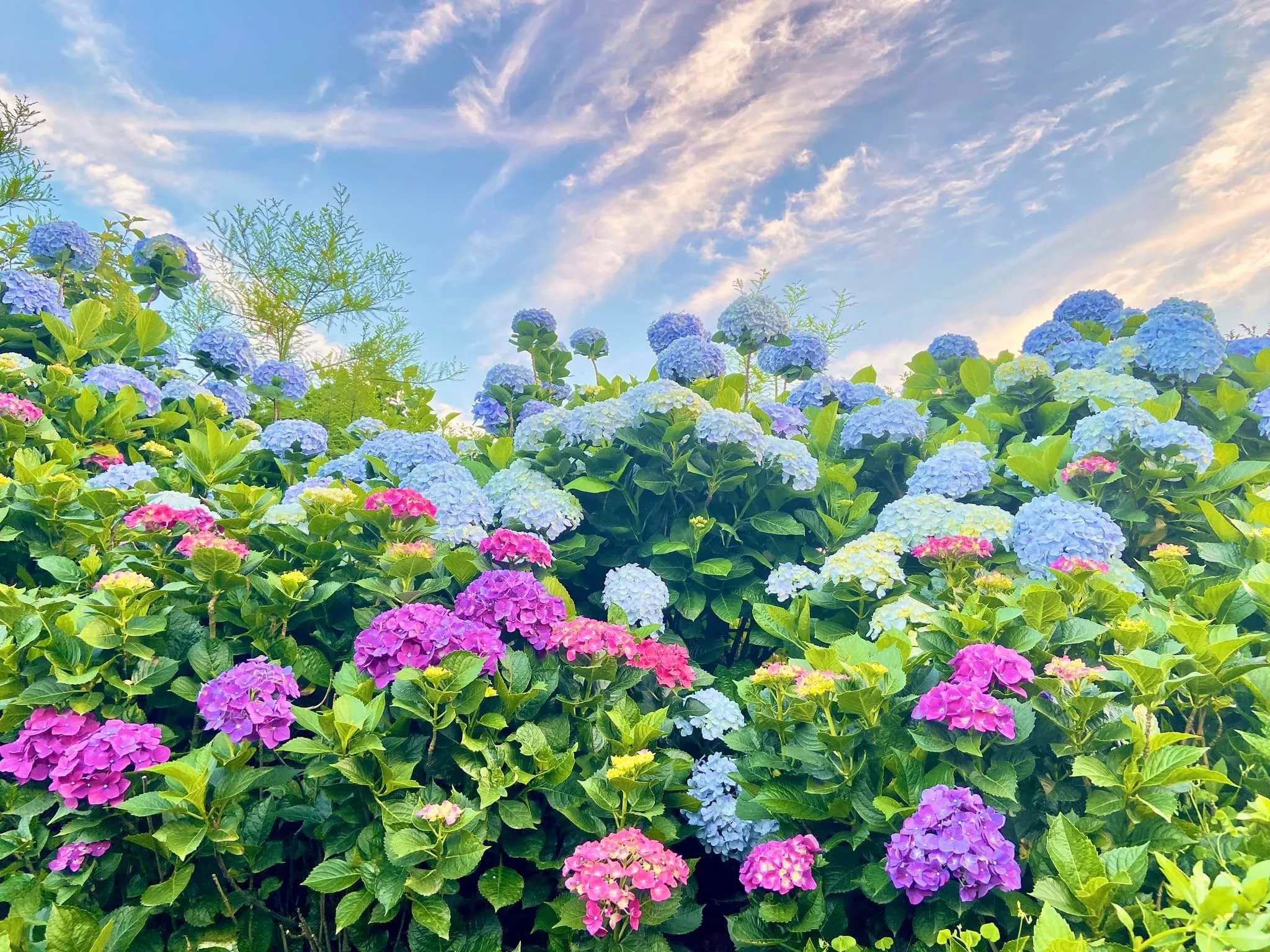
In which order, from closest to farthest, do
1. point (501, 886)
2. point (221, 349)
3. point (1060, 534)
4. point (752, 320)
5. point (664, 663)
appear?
point (501, 886)
point (664, 663)
point (1060, 534)
point (752, 320)
point (221, 349)

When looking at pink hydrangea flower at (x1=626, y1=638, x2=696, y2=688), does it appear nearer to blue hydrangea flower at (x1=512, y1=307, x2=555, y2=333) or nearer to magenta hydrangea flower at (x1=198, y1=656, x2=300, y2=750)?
magenta hydrangea flower at (x1=198, y1=656, x2=300, y2=750)

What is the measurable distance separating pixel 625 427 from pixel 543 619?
4.47 ft

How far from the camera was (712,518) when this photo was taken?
134 inches

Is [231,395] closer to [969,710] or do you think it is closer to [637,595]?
[637,595]

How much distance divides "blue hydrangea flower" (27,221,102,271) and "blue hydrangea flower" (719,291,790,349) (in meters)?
4.83

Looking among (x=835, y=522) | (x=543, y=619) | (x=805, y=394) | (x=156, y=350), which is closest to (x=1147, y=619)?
(x=835, y=522)

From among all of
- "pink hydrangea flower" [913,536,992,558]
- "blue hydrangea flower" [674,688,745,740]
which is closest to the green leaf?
"blue hydrangea flower" [674,688,745,740]

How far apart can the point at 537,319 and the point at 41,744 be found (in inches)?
151

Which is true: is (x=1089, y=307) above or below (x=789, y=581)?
above

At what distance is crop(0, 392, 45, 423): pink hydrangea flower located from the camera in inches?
136

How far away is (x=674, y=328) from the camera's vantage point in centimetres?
506

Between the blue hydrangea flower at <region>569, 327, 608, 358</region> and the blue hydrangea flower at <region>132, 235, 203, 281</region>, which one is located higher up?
the blue hydrangea flower at <region>132, 235, 203, 281</region>

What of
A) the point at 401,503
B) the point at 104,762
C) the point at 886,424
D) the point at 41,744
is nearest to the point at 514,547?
the point at 401,503

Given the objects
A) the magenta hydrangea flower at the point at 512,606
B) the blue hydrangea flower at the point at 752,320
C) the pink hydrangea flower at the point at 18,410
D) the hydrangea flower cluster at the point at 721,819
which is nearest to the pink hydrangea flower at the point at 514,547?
the magenta hydrangea flower at the point at 512,606
